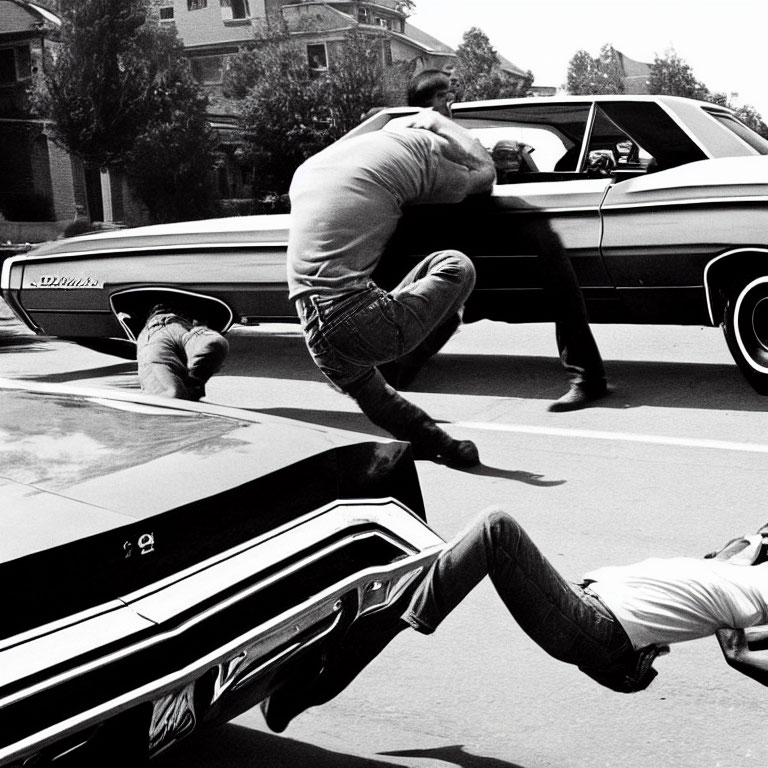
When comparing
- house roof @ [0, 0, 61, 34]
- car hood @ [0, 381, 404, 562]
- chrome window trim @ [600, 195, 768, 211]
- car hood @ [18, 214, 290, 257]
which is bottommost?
car hood @ [0, 381, 404, 562]

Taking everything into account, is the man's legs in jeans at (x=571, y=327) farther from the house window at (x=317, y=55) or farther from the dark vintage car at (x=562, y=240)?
the house window at (x=317, y=55)

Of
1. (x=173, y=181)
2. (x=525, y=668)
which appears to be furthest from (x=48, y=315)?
(x=173, y=181)

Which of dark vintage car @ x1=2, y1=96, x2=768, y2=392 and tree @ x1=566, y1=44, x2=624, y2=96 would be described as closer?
dark vintage car @ x1=2, y1=96, x2=768, y2=392

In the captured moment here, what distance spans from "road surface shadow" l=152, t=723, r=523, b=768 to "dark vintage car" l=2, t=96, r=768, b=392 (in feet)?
14.1

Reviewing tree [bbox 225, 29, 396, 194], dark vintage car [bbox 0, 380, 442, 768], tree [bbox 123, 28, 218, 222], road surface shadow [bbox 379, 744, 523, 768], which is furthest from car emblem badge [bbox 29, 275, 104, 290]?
tree [bbox 225, 29, 396, 194]

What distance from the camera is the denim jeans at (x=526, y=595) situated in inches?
105

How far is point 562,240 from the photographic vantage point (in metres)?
6.89

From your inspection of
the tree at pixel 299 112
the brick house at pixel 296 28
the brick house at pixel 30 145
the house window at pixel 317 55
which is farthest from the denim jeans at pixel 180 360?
the house window at pixel 317 55

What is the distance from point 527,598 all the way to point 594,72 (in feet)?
324

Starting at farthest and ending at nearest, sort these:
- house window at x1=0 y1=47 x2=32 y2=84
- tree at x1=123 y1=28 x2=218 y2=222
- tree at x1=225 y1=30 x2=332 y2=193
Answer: house window at x1=0 y1=47 x2=32 y2=84
tree at x1=225 y1=30 x2=332 y2=193
tree at x1=123 y1=28 x2=218 y2=222

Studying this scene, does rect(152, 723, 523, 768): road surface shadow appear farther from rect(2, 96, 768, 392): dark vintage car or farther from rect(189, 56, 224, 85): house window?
rect(189, 56, 224, 85): house window

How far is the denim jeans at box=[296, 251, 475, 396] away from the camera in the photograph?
4.95 m

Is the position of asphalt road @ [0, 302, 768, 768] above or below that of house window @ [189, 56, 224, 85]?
below

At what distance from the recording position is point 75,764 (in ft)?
6.83
